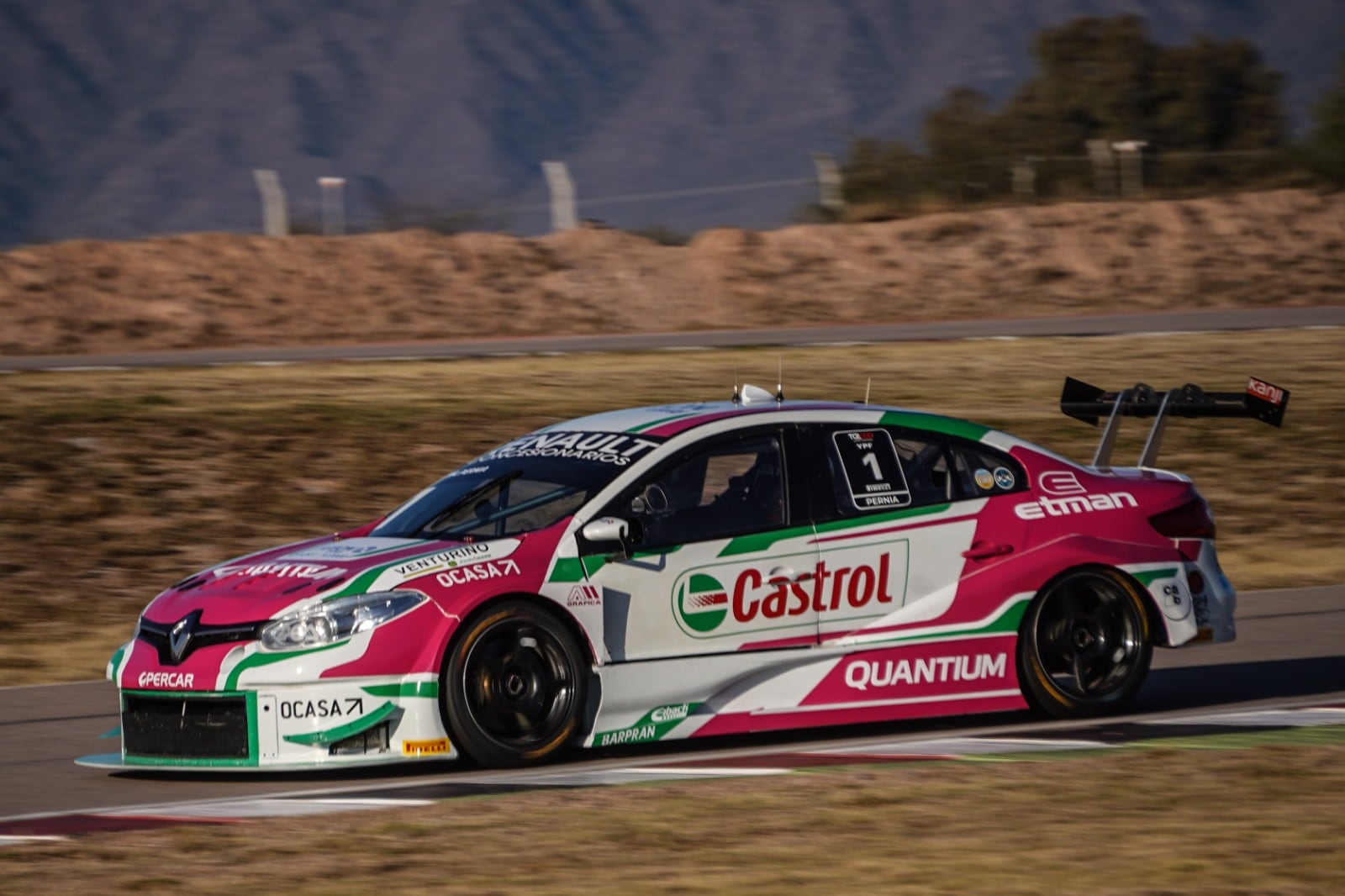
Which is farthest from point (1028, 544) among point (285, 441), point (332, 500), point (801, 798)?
point (285, 441)

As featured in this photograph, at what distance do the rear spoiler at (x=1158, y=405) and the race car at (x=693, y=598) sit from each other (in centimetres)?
2

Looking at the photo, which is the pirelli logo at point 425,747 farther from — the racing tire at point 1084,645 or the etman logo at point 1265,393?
the etman logo at point 1265,393

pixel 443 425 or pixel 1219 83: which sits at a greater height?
pixel 1219 83

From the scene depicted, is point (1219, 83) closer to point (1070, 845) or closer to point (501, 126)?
point (1070, 845)

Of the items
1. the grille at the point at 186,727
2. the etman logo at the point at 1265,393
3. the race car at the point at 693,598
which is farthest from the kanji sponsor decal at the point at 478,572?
the etman logo at the point at 1265,393

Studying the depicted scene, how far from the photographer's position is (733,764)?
8070 millimetres

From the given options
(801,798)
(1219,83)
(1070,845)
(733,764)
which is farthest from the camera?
(1219,83)

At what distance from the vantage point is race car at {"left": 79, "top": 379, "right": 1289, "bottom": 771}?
26.1ft

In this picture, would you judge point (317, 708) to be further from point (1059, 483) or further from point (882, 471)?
point (1059, 483)

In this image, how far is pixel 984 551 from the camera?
30.1ft

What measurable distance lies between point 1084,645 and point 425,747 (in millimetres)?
3146

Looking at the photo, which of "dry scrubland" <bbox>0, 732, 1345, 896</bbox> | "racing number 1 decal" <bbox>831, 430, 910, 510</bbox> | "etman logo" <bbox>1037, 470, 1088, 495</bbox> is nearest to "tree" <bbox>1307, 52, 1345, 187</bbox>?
"etman logo" <bbox>1037, 470, 1088, 495</bbox>

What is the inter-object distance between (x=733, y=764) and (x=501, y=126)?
137476mm

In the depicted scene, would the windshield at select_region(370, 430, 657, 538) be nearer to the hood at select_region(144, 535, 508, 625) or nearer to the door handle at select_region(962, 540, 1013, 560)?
the hood at select_region(144, 535, 508, 625)
